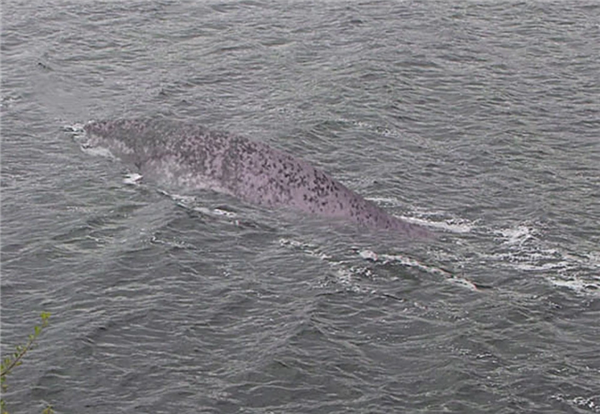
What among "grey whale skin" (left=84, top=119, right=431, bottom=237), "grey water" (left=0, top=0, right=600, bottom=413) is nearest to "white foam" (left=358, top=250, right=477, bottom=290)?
"grey water" (left=0, top=0, right=600, bottom=413)

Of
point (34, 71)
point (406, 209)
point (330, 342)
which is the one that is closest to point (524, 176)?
point (406, 209)

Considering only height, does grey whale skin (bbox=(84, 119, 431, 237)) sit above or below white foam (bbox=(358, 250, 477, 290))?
above

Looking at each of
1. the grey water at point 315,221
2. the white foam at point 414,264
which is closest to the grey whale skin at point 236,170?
the grey water at point 315,221

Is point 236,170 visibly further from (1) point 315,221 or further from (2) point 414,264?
(2) point 414,264

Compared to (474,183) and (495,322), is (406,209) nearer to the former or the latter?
(474,183)

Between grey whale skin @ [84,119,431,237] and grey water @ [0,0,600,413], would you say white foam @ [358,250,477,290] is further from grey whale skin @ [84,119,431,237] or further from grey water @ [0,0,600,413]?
A: grey whale skin @ [84,119,431,237]

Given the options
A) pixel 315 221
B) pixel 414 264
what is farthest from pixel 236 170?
pixel 414 264
